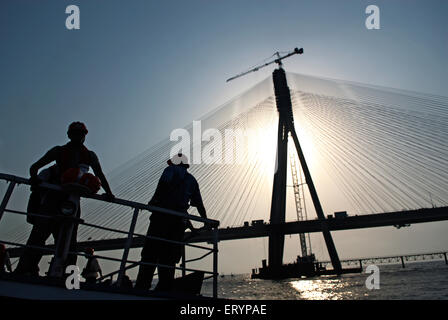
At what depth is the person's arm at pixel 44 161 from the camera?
315 cm

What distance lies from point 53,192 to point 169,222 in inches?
54.0

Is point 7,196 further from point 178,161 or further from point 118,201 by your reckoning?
point 178,161

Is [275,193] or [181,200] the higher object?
[275,193]

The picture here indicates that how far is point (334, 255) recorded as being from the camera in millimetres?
34219

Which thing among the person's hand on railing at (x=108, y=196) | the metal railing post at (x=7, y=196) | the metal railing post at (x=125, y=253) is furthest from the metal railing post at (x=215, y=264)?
the metal railing post at (x=7, y=196)

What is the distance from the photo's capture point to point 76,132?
3600 millimetres

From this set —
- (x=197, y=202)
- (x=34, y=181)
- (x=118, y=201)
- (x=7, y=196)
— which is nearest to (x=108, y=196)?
(x=118, y=201)

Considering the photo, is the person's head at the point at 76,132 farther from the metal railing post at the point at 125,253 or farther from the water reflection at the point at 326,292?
the water reflection at the point at 326,292

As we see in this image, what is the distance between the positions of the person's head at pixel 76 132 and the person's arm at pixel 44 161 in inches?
8.2

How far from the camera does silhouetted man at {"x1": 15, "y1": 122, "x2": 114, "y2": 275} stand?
3.05 m

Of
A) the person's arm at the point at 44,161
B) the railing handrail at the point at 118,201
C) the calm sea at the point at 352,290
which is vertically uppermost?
the person's arm at the point at 44,161
